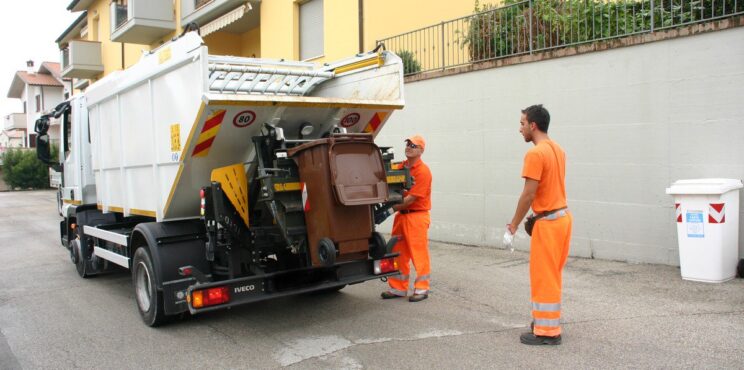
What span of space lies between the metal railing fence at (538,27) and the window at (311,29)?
270cm

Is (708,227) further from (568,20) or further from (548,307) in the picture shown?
(568,20)

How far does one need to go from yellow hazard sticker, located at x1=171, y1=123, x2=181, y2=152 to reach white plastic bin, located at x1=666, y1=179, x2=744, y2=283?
17.1ft

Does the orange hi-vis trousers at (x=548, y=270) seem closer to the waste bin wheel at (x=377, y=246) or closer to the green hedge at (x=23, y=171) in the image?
the waste bin wheel at (x=377, y=246)

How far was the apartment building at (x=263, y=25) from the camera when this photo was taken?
12242 millimetres

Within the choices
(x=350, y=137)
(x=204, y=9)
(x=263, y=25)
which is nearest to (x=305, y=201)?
(x=350, y=137)

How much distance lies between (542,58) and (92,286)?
6974 mm

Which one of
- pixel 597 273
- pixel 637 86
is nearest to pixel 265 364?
pixel 597 273

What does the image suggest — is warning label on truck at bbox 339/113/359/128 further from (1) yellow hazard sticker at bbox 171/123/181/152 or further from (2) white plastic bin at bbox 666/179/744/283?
(2) white plastic bin at bbox 666/179/744/283

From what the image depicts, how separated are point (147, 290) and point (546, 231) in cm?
380

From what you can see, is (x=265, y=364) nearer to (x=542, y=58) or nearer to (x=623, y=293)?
(x=623, y=293)

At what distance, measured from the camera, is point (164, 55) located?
5523 millimetres

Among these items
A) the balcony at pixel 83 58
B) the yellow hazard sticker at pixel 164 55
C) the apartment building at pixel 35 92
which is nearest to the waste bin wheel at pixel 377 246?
the yellow hazard sticker at pixel 164 55

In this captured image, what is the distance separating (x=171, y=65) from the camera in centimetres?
534

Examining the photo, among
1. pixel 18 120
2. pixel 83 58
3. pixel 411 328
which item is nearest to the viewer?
pixel 411 328
